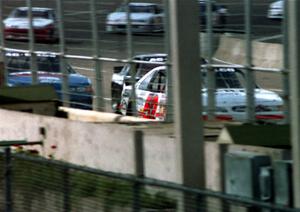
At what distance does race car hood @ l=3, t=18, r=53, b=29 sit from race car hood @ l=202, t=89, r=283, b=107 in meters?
4.03

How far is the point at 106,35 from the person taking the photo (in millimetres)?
14969

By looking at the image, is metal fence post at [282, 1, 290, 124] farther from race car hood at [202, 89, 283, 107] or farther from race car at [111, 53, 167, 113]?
race car at [111, 53, 167, 113]

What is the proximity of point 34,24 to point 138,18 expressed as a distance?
10.6 feet

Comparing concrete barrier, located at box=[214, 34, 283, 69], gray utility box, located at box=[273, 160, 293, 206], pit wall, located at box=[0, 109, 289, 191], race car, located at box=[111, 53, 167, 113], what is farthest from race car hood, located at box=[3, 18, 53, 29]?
gray utility box, located at box=[273, 160, 293, 206]

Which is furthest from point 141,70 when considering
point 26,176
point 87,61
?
point 26,176

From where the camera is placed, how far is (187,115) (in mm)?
7582

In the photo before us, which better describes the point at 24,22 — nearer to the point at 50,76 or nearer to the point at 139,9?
the point at 50,76

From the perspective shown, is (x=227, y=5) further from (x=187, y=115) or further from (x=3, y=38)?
(x=3, y=38)

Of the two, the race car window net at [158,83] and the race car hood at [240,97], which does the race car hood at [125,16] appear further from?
the race car hood at [240,97]

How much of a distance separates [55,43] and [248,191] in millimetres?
9822

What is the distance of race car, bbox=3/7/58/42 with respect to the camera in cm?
1622

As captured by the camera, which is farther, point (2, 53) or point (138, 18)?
point (2, 53)

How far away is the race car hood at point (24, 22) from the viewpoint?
1655 centimetres

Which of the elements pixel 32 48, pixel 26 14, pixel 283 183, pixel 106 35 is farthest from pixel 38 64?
pixel 283 183
